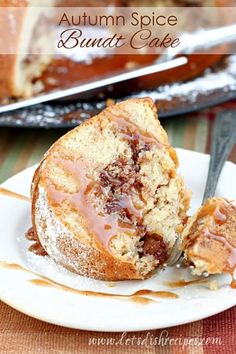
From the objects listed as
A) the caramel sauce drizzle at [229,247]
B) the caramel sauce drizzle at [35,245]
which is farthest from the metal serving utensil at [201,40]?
the caramel sauce drizzle at [229,247]

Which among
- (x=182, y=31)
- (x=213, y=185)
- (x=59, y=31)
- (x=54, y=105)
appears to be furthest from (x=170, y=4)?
(x=213, y=185)

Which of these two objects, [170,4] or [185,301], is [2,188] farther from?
[170,4]

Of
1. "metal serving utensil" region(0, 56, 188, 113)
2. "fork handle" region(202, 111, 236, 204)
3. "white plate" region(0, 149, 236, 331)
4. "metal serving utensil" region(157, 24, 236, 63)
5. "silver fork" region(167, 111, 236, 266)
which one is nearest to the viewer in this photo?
"white plate" region(0, 149, 236, 331)

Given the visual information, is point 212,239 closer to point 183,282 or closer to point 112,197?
point 183,282

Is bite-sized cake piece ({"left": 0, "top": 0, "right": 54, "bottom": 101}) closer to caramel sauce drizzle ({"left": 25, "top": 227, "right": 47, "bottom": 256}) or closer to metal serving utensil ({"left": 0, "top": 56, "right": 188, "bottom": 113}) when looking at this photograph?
metal serving utensil ({"left": 0, "top": 56, "right": 188, "bottom": 113})

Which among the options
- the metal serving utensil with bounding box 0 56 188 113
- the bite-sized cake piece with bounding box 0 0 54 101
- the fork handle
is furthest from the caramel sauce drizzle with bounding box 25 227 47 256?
the bite-sized cake piece with bounding box 0 0 54 101

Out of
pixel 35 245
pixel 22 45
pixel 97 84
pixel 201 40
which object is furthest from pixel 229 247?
pixel 201 40
